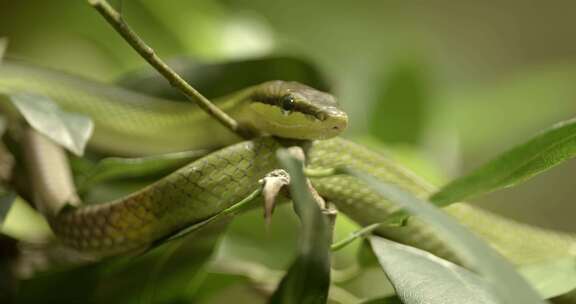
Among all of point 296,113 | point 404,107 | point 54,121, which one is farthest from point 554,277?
point 404,107

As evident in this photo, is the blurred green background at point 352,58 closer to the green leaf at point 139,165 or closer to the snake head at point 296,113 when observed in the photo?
the snake head at point 296,113

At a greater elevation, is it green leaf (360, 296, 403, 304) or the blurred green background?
the blurred green background

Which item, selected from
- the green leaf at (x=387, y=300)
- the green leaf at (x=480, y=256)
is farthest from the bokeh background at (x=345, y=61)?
the green leaf at (x=480, y=256)

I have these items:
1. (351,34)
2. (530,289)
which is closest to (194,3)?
(351,34)

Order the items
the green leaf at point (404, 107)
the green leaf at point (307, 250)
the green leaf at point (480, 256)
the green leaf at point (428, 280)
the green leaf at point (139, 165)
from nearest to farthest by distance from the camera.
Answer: the green leaf at point (480, 256), the green leaf at point (307, 250), the green leaf at point (428, 280), the green leaf at point (139, 165), the green leaf at point (404, 107)

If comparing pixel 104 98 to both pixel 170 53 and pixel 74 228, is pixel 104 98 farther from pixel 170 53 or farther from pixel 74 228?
pixel 74 228

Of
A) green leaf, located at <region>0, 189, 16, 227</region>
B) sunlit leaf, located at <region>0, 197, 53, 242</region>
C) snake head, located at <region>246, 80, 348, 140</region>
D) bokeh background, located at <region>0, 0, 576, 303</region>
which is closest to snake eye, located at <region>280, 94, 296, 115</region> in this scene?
snake head, located at <region>246, 80, 348, 140</region>

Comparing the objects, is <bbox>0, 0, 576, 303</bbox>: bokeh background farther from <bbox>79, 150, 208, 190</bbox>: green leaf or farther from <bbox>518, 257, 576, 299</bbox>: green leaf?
<bbox>518, 257, 576, 299</bbox>: green leaf

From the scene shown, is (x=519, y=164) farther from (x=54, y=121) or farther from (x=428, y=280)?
(x=54, y=121)
